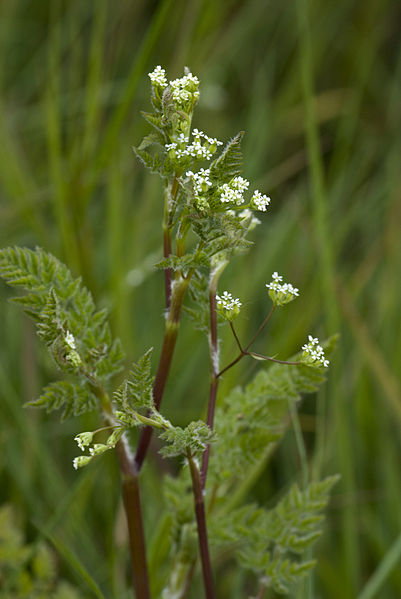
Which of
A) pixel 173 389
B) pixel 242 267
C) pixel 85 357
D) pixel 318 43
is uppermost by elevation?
pixel 318 43

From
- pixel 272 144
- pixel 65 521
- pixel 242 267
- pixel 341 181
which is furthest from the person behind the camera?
pixel 272 144

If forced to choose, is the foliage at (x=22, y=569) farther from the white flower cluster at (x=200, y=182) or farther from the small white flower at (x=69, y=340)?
the white flower cluster at (x=200, y=182)

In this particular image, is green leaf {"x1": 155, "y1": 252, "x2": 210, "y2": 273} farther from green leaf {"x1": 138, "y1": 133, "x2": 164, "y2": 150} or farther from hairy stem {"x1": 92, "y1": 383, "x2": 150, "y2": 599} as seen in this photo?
hairy stem {"x1": 92, "y1": 383, "x2": 150, "y2": 599}

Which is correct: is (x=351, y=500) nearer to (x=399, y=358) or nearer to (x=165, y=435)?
(x=399, y=358)

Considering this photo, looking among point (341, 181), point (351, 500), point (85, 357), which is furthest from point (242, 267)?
point (85, 357)

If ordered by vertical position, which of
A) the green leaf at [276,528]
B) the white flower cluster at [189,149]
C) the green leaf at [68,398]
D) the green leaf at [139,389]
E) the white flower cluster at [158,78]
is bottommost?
the green leaf at [276,528]

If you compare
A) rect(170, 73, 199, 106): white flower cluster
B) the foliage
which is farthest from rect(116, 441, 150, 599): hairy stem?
rect(170, 73, 199, 106): white flower cluster

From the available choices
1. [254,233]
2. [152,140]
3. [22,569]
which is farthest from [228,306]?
[254,233]

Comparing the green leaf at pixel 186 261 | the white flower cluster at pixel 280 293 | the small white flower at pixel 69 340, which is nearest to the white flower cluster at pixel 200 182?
Answer: the green leaf at pixel 186 261
